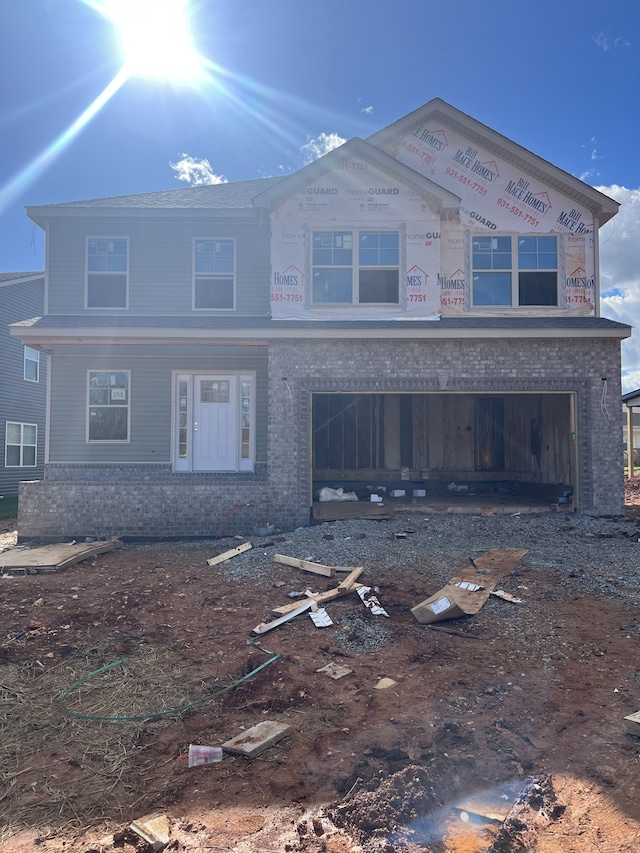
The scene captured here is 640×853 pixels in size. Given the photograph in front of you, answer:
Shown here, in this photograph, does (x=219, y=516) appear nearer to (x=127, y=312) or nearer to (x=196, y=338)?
(x=196, y=338)

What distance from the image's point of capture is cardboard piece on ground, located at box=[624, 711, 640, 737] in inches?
142

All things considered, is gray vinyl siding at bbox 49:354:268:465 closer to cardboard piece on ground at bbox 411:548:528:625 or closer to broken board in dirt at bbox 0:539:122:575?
broken board in dirt at bbox 0:539:122:575

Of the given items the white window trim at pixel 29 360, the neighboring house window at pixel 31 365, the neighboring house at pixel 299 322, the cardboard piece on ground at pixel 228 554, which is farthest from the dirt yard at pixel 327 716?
the neighboring house window at pixel 31 365

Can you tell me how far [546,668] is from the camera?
4742mm

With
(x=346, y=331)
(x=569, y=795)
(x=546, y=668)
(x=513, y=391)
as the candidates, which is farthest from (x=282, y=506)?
(x=569, y=795)

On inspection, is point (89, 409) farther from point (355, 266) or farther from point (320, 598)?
point (320, 598)

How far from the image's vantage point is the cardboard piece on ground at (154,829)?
9.03 ft

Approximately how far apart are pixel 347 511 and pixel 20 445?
14.1 m

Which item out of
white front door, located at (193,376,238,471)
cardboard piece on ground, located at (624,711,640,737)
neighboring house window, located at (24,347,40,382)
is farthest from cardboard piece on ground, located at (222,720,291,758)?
neighboring house window, located at (24,347,40,382)

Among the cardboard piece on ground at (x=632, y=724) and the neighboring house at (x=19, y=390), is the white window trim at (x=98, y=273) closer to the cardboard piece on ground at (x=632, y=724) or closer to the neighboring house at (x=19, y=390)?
the neighboring house at (x=19, y=390)

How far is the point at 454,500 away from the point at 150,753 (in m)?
10.0

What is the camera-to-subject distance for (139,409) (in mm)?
12242

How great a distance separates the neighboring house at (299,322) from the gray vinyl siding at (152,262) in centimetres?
3

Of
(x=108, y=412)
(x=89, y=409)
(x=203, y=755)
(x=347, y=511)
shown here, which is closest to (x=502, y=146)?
(x=347, y=511)
